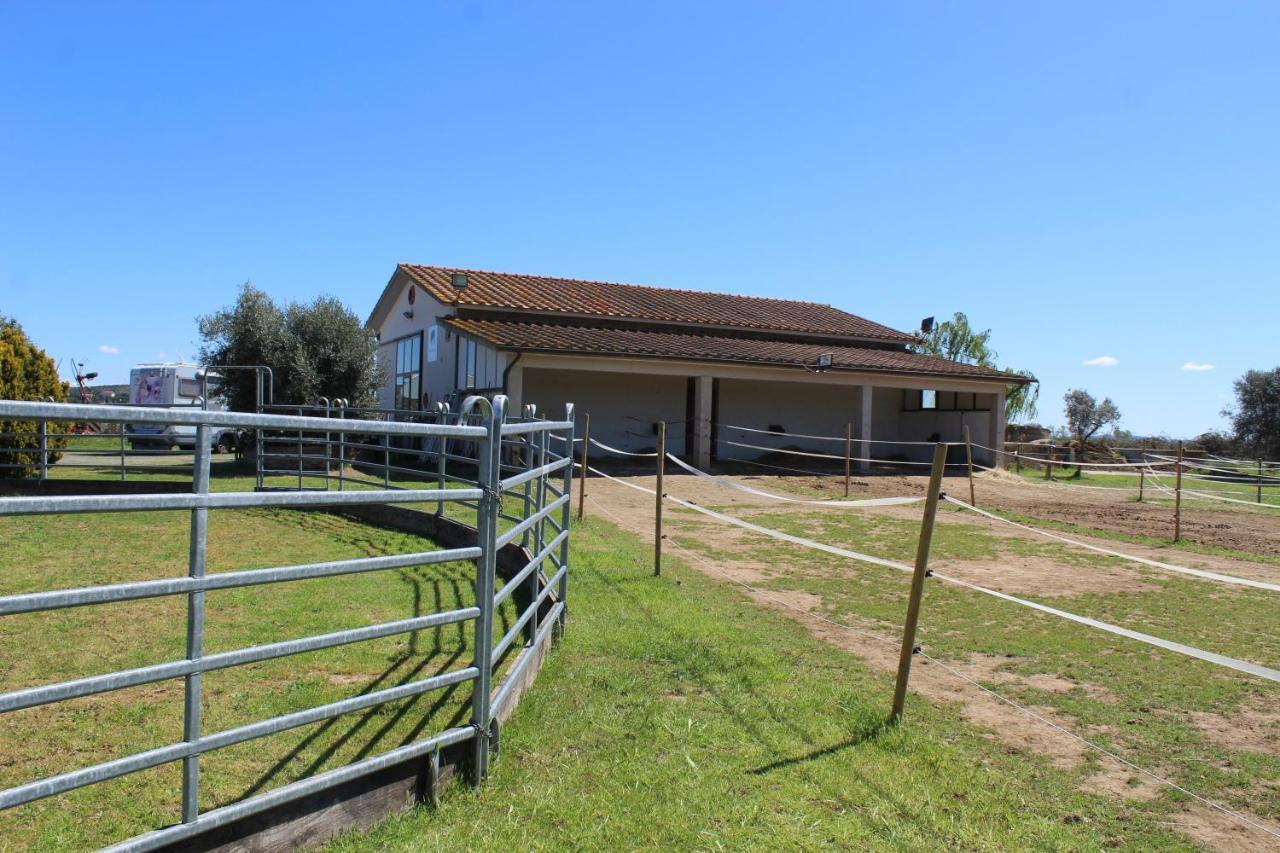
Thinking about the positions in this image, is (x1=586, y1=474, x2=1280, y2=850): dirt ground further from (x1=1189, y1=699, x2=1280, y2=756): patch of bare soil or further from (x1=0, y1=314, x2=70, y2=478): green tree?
(x1=0, y1=314, x2=70, y2=478): green tree

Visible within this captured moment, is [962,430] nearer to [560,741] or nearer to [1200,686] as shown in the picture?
[1200,686]

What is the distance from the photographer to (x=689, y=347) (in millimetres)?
22375

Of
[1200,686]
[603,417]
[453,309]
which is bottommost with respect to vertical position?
[1200,686]

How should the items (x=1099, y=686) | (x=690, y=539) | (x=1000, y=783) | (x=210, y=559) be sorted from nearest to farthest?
(x=1000, y=783), (x=1099, y=686), (x=210, y=559), (x=690, y=539)

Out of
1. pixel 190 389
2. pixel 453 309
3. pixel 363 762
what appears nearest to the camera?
pixel 363 762

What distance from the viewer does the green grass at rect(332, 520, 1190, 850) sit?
10.4 feet

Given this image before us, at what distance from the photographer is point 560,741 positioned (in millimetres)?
3932

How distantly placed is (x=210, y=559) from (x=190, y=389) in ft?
67.8

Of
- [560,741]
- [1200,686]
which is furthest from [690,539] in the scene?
[560,741]

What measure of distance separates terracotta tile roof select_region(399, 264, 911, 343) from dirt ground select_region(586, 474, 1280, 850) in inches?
281

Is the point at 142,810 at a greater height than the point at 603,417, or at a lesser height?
lesser

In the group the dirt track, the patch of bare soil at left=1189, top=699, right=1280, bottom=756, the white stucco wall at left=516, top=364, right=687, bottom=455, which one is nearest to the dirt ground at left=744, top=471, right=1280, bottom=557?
the dirt track

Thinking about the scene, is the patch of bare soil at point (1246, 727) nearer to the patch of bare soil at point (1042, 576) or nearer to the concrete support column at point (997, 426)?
the patch of bare soil at point (1042, 576)

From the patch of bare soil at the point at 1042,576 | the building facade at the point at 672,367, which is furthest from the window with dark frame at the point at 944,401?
the patch of bare soil at the point at 1042,576
